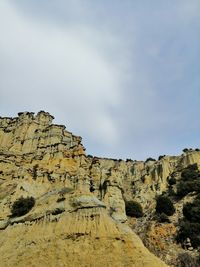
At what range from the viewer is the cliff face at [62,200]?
3325 centimetres

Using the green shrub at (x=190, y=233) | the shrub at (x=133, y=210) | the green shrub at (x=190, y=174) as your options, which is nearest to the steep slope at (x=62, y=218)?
the green shrub at (x=190, y=233)

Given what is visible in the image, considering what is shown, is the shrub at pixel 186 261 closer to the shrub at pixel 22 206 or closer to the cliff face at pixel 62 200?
the cliff face at pixel 62 200

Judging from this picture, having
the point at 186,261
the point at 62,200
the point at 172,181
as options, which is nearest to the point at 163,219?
the point at 186,261

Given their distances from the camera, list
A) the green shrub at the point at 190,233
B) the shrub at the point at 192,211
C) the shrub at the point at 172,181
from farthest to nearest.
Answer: the shrub at the point at 172,181 → the shrub at the point at 192,211 → the green shrub at the point at 190,233

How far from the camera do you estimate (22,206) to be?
4303cm

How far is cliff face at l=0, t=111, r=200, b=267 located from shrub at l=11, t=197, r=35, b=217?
62 centimetres

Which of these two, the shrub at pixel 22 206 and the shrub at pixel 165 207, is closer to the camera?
the shrub at pixel 22 206

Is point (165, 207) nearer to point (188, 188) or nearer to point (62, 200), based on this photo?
point (188, 188)

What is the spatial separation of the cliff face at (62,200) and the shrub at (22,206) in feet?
2.04

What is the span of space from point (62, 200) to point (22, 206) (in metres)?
5.25

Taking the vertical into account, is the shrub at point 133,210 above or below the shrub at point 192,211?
above

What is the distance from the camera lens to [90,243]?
3403 cm

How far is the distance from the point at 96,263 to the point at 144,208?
1414 inches

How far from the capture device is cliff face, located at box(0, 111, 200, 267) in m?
33.2
